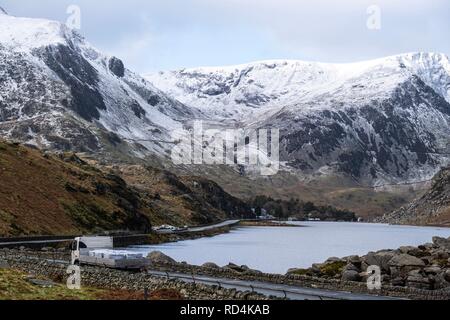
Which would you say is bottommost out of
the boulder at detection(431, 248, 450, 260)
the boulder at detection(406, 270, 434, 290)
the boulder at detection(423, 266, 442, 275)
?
the boulder at detection(406, 270, 434, 290)

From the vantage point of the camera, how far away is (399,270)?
68062 mm

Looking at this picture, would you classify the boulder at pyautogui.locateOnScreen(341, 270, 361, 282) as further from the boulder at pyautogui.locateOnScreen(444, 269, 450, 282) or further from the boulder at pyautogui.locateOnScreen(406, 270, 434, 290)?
the boulder at pyautogui.locateOnScreen(444, 269, 450, 282)

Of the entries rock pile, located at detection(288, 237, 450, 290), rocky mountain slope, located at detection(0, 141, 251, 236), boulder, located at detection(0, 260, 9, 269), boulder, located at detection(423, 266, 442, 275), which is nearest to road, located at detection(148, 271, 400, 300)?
rock pile, located at detection(288, 237, 450, 290)

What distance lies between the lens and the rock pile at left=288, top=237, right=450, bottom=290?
62.2 meters

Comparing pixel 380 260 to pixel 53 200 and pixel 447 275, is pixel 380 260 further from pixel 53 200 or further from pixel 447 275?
pixel 53 200

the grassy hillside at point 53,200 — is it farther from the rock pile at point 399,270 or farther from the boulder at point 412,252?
A: the boulder at point 412,252

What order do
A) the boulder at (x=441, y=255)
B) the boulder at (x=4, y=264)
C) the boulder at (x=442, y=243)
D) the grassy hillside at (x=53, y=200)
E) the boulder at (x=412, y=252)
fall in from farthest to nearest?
1. the grassy hillside at (x=53, y=200)
2. the boulder at (x=442, y=243)
3. the boulder at (x=412, y=252)
4. the boulder at (x=441, y=255)
5. the boulder at (x=4, y=264)

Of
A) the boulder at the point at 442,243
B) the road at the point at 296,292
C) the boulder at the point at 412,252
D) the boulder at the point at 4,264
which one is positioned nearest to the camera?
the road at the point at 296,292

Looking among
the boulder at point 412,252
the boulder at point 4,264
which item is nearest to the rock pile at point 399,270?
the boulder at point 412,252

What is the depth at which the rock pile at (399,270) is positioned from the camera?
6225cm

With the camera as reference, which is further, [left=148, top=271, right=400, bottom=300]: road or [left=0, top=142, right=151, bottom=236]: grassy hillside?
[left=0, top=142, right=151, bottom=236]: grassy hillside

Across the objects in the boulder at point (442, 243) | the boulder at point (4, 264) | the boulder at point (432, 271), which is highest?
the boulder at point (4, 264)
